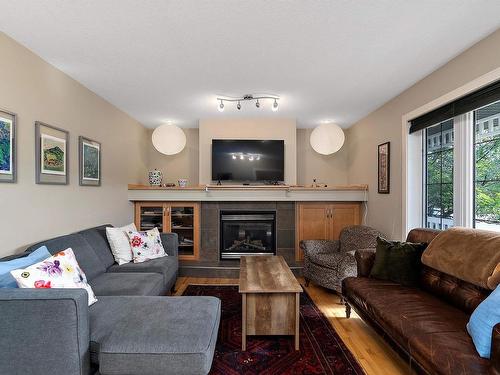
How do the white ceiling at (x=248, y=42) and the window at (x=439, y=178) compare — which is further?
the window at (x=439, y=178)

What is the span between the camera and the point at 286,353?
83.5 inches

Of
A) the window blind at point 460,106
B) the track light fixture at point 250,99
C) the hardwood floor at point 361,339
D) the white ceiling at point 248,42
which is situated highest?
the white ceiling at point 248,42

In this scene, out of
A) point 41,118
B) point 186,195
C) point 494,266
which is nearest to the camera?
point 494,266

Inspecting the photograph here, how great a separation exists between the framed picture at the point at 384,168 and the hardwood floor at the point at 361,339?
146 centimetres

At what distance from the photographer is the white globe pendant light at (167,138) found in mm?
4309

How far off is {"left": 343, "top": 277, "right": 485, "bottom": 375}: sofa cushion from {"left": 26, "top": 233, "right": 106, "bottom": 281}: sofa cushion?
2.28m

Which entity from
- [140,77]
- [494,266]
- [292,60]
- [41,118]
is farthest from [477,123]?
[41,118]

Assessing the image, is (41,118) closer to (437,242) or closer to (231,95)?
(231,95)

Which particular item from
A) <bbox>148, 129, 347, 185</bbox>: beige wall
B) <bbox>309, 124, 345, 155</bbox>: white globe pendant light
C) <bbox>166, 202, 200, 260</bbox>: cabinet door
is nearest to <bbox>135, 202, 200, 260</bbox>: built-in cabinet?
<bbox>166, 202, 200, 260</bbox>: cabinet door

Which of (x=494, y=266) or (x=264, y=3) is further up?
(x=264, y=3)

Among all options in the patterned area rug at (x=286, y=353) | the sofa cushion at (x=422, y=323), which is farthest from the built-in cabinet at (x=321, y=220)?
the sofa cushion at (x=422, y=323)

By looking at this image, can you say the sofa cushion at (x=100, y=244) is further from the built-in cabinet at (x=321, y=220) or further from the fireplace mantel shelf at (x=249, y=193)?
the built-in cabinet at (x=321, y=220)

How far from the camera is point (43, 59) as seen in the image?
241 cm

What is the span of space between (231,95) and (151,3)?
5.30 feet
